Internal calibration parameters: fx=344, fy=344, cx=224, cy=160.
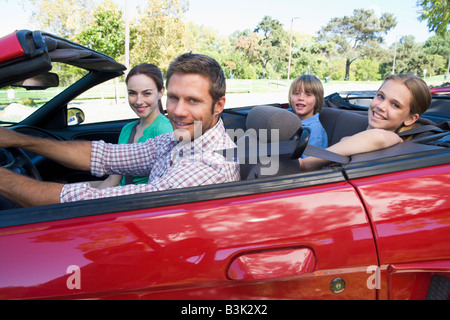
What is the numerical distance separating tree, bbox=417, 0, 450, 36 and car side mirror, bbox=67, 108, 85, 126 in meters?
12.4

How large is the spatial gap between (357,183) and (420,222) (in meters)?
0.22

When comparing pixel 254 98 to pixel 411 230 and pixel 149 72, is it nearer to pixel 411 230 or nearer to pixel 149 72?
pixel 149 72

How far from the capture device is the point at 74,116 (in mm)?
3148

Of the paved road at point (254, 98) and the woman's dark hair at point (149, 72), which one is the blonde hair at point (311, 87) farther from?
the paved road at point (254, 98)

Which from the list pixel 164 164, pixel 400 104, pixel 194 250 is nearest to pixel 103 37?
pixel 164 164

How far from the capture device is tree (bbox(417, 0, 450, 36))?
11289mm

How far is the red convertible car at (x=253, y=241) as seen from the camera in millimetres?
1024

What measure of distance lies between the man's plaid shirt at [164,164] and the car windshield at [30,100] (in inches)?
28.0

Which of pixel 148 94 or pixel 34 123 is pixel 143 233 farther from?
pixel 34 123

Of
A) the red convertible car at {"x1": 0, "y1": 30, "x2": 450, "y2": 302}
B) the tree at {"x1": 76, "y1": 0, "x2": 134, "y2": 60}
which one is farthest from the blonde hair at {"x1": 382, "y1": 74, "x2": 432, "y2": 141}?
the tree at {"x1": 76, "y1": 0, "x2": 134, "y2": 60}

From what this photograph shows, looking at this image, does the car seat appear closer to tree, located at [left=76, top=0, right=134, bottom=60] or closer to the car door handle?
the car door handle

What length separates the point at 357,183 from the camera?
1.14m
